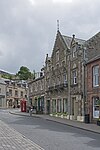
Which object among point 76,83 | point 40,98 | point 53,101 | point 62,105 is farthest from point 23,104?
point 76,83

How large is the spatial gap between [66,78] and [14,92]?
51.8 m

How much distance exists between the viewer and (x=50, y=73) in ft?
139

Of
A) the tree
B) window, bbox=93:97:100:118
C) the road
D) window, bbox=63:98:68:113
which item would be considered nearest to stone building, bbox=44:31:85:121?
window, bbox=63:98:68:113

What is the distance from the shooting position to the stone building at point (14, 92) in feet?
274

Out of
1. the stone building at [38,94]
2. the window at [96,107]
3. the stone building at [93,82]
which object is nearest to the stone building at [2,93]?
the stone building at [38,94]

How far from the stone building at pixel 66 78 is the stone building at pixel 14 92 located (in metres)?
40.6

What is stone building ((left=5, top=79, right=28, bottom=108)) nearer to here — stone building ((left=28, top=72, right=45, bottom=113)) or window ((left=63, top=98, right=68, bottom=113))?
stone building ((left=28, top=72, right=45, bottom=113))

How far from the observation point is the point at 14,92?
8556 cm

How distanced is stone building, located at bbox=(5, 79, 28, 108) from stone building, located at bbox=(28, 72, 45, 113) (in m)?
29.3

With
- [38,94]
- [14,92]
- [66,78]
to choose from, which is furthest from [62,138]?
[14,92]

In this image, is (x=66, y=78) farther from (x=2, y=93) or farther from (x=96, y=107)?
(x=2, y=93)

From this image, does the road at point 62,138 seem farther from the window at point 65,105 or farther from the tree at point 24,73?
the tree at point 24,73

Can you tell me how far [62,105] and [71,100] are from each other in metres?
2.93

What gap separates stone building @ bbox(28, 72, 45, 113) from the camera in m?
46.4
